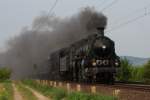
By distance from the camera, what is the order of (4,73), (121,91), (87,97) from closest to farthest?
(121,91)
(87,97)
(4,73)

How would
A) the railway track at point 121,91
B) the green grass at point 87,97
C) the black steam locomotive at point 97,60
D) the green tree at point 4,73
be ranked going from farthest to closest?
the green tree at point 4,73
the black steam locomotive at point 97,60
the green grass at point 87,97
the railway track at point 121,91

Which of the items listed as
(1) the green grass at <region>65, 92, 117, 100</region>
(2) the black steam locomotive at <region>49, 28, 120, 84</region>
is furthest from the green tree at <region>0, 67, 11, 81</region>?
(1) the green grass at <region>65, 92, 117, 100</region>

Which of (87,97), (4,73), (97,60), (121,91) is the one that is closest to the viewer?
(121,91)

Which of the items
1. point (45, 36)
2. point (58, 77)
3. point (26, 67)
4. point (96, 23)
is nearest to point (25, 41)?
point (45, 36)

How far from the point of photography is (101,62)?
118ft

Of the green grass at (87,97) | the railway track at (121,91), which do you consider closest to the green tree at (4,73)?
the railway track at (121,91)

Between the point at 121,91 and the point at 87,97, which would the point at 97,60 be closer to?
the point at 87,97

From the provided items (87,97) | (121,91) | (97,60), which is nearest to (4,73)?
(97,60)

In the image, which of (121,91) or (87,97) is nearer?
(121,91)

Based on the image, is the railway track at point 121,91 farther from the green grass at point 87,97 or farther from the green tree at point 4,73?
the green tree at point 4,73

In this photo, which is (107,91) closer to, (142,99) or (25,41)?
(142,99)

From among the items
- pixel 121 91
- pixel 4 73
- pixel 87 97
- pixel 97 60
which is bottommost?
pixel 87 97

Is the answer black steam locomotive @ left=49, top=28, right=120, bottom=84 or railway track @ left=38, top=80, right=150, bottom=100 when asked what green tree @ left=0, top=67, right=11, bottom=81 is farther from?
railway track @ left=38, top=80, right=150, bottom=100

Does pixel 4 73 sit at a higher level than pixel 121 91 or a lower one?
higher
